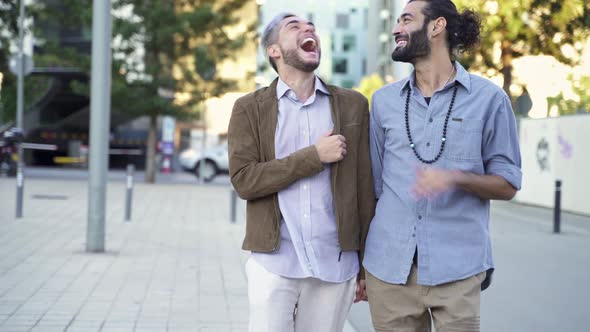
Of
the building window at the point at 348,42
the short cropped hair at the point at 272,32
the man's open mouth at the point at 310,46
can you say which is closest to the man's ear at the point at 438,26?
the man's open mouth at the point at 310,46

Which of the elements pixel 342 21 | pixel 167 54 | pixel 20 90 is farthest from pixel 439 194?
pixel 342 21

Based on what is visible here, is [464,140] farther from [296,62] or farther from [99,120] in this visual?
[99,120]

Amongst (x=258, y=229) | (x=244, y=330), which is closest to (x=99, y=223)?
(x=244, y=330)

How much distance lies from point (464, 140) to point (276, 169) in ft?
2.26

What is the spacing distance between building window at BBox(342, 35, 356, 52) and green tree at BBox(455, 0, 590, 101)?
51.4 meters

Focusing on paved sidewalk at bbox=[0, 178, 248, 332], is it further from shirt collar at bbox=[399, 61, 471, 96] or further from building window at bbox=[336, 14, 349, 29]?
building window at bbox=[336, 14, 349, 29]

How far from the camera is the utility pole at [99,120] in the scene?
10.2 meters

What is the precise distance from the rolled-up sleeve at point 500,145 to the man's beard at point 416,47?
33 centimetres

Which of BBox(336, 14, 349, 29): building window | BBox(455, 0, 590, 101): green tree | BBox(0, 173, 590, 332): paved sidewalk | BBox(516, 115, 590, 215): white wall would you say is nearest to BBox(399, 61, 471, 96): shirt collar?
BBox(0, 173, 590, 332): paved sidewalk

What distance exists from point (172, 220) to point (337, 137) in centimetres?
1204

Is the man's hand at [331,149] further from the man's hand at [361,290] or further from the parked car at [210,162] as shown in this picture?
the parked car at [210,162]

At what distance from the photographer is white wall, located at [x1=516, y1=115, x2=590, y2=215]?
720 inches

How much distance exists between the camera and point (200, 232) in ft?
43.5

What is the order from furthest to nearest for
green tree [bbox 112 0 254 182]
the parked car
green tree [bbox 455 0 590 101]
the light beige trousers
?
the parked car < green tree [bbox 112 0 254 182] < green tree [bbox 455 0 590 101] < the light beige trousers
